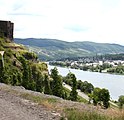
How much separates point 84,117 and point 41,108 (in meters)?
2.86

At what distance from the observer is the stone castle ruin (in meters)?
155

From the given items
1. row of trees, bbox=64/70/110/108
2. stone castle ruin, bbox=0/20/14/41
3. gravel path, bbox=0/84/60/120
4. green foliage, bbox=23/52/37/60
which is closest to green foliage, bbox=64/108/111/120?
gravel path, bbox=0/84/60/120

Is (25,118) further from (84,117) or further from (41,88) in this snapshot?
(41,88)

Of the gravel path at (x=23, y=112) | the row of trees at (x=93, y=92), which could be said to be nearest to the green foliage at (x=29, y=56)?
the row of trees at (x=93, y=92)

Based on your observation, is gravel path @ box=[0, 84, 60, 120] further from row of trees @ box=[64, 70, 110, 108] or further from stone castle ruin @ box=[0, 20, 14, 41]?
stone castle ruin @ box=[0, 20, 14, 41]

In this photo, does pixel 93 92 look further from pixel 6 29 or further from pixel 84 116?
pixel 84 116

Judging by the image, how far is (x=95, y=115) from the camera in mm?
14750

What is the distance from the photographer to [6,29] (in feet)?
523

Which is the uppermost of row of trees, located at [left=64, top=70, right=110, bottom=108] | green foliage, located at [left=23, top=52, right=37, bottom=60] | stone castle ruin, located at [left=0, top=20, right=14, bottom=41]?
stone castle ruin, located at [left=0, top=20, right=14, bottom=41]

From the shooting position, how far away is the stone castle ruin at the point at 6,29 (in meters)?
155

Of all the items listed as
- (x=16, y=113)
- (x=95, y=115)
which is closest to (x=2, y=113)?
(x=16, y=113)

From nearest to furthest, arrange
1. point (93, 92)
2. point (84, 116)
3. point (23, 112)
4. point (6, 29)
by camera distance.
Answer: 1. point (84, 116)
2. point (23, 112)
3. point (93, 92)
4. point (6, 29)

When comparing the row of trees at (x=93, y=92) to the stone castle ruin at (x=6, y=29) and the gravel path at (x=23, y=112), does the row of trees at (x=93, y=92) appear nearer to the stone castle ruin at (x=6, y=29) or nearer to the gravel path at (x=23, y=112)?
the stone castle ruin at (x=6, y=29)

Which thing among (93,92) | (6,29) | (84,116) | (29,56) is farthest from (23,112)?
(29,56)
